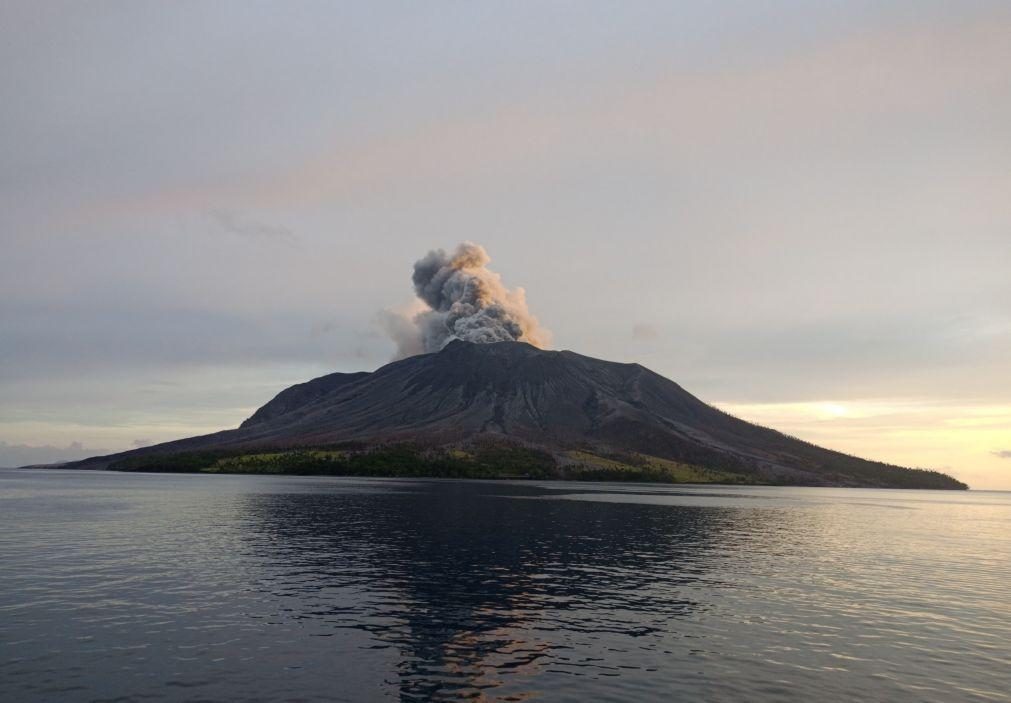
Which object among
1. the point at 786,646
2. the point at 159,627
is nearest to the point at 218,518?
the point at 159,627

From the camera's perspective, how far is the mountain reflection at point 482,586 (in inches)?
1302

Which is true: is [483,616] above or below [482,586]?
below

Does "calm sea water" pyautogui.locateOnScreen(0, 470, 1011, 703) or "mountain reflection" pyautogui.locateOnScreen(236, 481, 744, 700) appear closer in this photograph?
"calm sea water" pyautogui.locateOnScreen(0, 470, 1011, 703)

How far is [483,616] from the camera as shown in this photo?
41.1 m

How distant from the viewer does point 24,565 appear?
2132 inches

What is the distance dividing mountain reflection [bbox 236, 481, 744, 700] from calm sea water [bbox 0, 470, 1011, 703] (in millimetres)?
227

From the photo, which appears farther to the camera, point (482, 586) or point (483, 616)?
point (482, 586)

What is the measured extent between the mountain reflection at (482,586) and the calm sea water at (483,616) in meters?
0.23

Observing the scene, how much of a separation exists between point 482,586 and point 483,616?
29.2ft

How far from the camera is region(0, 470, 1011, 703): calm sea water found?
29.4 metres

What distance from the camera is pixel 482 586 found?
164 feet

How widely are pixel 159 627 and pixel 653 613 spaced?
2797 centimetres

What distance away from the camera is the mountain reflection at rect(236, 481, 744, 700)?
33.1m

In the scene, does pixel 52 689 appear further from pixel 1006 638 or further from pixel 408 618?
pixel 1006 638
